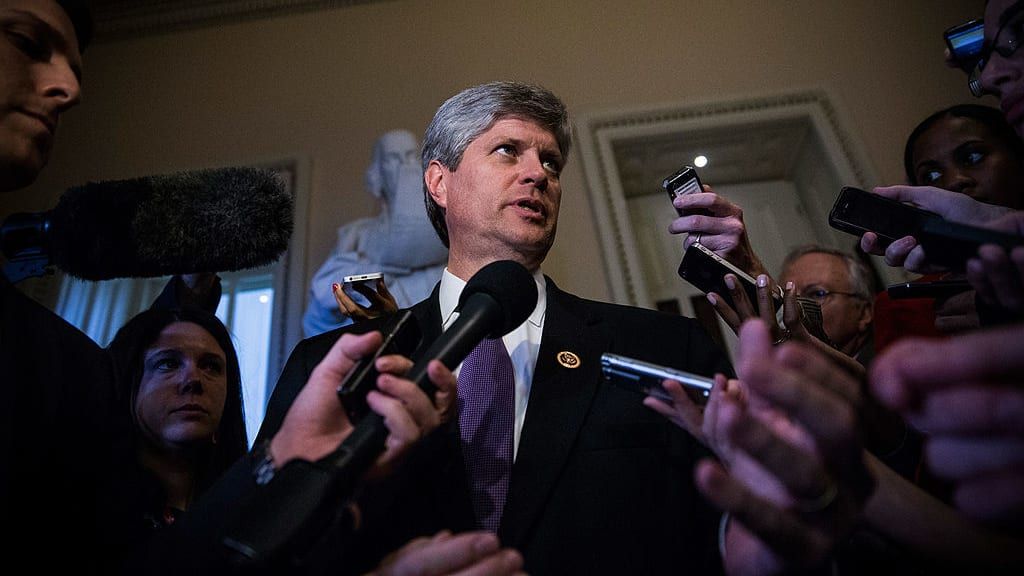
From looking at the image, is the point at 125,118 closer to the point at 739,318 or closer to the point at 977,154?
the point at 739,318

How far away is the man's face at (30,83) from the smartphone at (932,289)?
54.8 inches

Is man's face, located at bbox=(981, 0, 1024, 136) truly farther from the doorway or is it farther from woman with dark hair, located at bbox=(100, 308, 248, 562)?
woman with dark hair, located at bbox=(100, 308, 248, 562)

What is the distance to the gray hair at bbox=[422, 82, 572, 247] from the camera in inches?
58.4

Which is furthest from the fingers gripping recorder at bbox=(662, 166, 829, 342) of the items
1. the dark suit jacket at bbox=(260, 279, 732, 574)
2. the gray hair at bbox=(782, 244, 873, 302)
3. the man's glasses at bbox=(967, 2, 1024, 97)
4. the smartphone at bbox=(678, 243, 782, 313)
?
the gray hair at bbox=(782, 244, 873, 302)

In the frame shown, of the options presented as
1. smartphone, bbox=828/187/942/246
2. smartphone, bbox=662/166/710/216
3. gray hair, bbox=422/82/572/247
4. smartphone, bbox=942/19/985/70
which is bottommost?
smartphone, bbox=828/187/942/246

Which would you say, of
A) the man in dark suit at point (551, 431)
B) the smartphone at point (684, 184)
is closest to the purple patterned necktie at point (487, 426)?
the man in dark suit at point (551, 431)

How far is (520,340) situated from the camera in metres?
1.18

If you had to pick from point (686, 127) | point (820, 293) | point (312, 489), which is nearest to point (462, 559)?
point (312, 489)

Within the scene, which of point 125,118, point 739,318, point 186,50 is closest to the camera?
point 739,318

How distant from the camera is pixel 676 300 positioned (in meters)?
2.84

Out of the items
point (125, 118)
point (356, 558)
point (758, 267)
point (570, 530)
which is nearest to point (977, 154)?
point (758, 267)

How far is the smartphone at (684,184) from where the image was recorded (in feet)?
4.27

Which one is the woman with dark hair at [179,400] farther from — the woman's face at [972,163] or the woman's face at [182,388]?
the woman's face at [972,163]

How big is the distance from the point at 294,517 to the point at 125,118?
12.4 ft
